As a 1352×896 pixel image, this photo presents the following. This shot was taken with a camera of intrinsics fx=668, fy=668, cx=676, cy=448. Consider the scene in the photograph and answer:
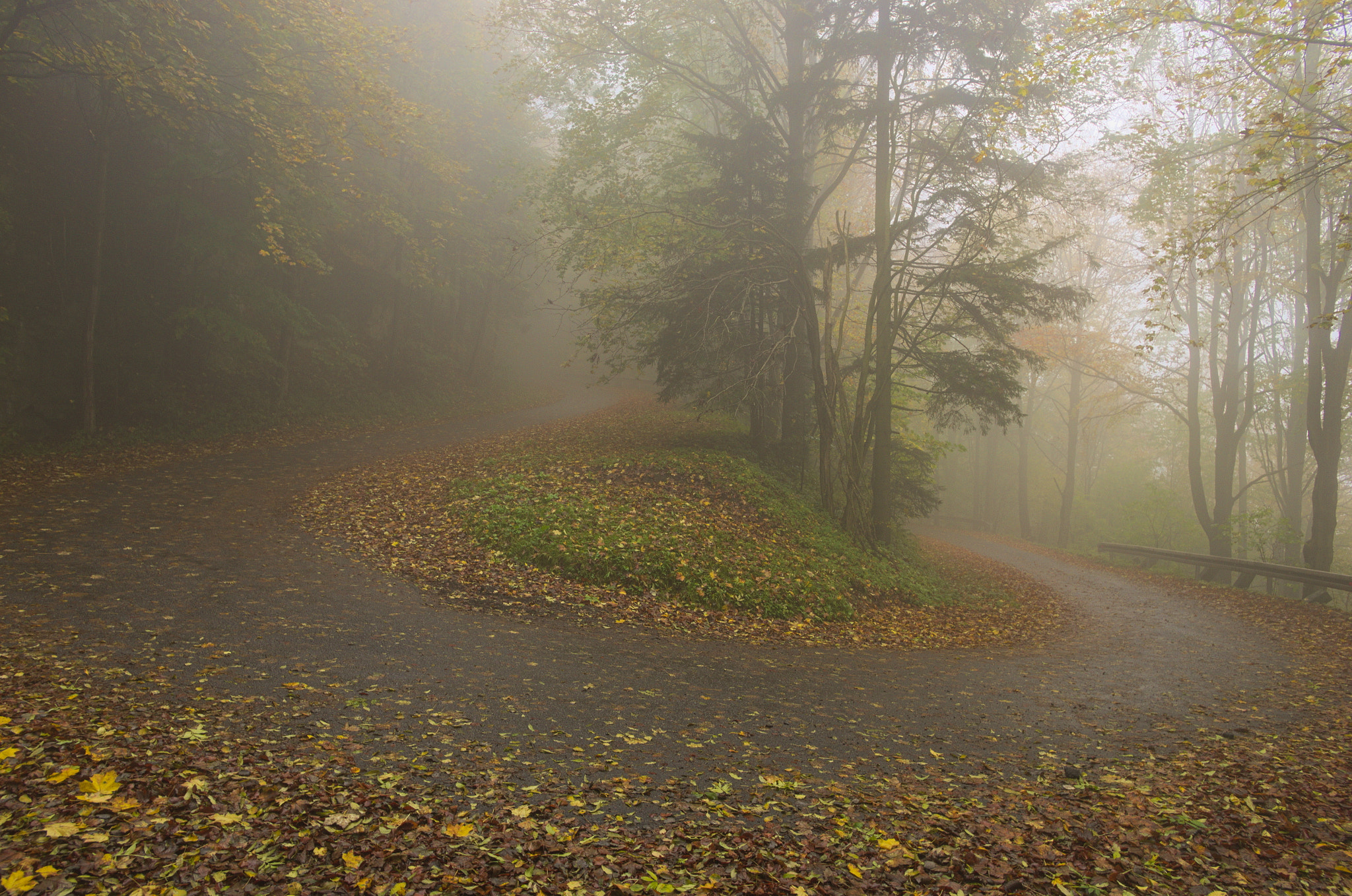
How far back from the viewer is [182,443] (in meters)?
14.6

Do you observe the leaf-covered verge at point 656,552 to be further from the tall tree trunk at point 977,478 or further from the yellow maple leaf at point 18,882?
the tall tree trunk at point 977,478

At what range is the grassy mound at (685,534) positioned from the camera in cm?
923

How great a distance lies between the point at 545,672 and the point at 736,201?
10984mm

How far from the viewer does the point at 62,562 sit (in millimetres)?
7203

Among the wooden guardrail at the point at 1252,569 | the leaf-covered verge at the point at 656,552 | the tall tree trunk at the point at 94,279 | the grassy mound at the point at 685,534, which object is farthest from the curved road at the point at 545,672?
the tall tree trunk at the point at 94,279

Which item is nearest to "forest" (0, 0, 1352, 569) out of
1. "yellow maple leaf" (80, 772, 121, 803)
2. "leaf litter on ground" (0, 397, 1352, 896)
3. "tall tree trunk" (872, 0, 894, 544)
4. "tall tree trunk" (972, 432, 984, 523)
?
"tall tree trunk" (872, 0, 894, 544)

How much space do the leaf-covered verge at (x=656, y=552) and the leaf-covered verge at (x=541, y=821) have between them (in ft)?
12.4

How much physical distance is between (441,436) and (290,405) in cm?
445

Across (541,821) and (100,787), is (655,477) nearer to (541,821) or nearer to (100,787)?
(541,821)

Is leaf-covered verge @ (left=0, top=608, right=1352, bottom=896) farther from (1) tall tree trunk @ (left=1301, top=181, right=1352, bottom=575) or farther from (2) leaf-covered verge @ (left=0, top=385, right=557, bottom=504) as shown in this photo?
(1) tall tree trunk @ (left=1301, top=181, right=1352, bottom=575)

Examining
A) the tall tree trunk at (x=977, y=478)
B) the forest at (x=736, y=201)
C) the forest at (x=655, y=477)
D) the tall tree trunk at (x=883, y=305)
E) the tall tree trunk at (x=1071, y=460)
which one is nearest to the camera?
the forest at (x=655, y=477)

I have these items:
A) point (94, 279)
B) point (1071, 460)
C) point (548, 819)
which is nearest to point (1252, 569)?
point (1071, 460)

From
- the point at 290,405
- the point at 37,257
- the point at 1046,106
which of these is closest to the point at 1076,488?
the point at 1046,106

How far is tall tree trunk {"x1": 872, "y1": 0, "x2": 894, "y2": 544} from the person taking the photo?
496 inches
